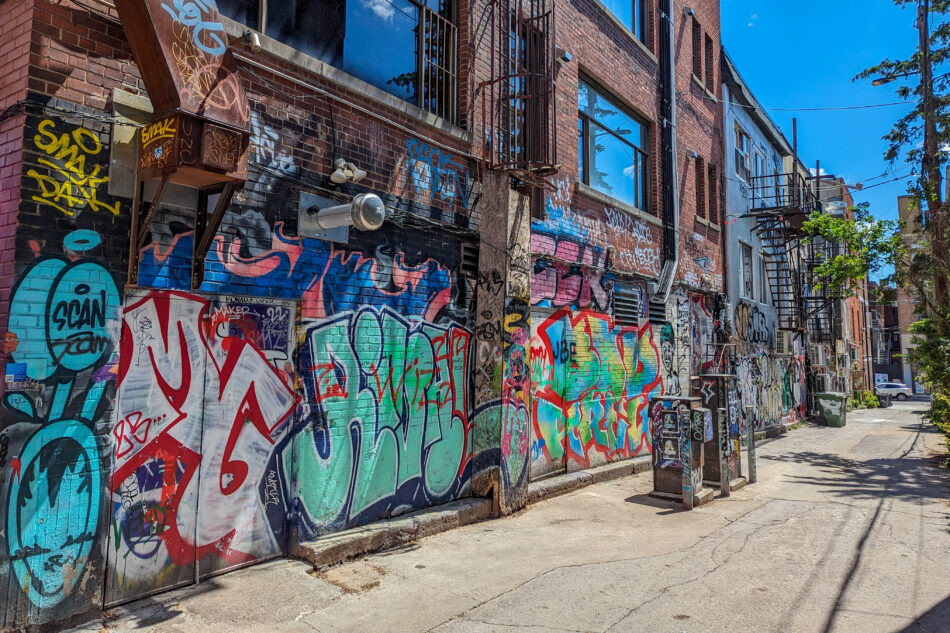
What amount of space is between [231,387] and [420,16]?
5328mm

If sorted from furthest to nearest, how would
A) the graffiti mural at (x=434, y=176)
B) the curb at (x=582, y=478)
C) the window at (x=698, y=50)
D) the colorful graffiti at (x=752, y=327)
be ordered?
1. the colorful graffiti at (x=752, y=327)
2. the window at (x=698, y=50)
3. the curb at (x=582, y=478)
4. the graffiti mural at (x=434, y=176)

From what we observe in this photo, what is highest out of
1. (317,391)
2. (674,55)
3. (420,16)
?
(674,55)

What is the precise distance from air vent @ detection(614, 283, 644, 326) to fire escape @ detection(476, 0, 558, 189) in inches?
129

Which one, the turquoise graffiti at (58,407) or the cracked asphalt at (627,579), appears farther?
the cracked asphalt at (627,579)

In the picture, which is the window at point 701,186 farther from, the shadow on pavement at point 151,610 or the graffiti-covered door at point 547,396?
the shadow on pavement at point 151,610

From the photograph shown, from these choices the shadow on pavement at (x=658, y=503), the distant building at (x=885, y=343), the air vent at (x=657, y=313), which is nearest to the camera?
the shadow on pavement at (x=658, y=503)

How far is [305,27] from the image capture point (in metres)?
6.32

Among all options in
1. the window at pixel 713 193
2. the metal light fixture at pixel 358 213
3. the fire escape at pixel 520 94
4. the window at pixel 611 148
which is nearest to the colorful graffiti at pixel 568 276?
the fire escape at pixel 520 94

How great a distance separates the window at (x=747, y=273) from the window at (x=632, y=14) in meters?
8.01

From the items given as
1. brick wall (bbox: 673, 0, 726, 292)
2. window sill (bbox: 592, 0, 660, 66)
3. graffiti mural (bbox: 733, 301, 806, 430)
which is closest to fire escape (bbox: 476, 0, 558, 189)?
window sill (bbox: 592, 0, 660, 66)

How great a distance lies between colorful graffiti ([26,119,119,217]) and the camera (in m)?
4.21

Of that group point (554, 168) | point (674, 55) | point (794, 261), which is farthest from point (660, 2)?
point (794, 261)

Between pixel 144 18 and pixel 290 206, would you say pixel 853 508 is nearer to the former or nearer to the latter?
pixel 290 206

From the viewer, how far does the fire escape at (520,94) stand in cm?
841
